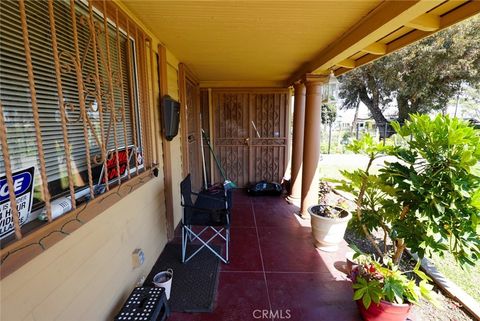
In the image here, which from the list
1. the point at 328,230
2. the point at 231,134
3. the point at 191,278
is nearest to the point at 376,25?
the point at 328,230

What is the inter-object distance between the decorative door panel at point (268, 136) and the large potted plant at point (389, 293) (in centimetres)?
363

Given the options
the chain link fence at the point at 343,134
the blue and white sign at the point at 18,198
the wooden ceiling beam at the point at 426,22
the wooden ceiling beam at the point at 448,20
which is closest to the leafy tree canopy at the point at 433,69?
the chain link fence at the point at 343,134

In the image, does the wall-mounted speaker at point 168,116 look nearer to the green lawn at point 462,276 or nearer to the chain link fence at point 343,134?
the green lawn at point 462,276

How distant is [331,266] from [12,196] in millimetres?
2568

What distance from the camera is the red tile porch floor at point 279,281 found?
189 centimetres

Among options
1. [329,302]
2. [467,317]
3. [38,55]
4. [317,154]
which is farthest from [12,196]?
[317,154]

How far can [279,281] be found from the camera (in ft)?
7.41

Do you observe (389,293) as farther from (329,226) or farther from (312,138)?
(312,138)

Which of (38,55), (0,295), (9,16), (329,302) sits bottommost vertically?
(329,302)

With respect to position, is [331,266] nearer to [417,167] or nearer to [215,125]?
[417,167]

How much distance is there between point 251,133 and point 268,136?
0.38 meters

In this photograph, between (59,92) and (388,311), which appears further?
(388,311)

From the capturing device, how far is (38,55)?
1148 millimetres

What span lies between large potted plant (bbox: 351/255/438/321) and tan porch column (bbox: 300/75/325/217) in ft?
5.98
